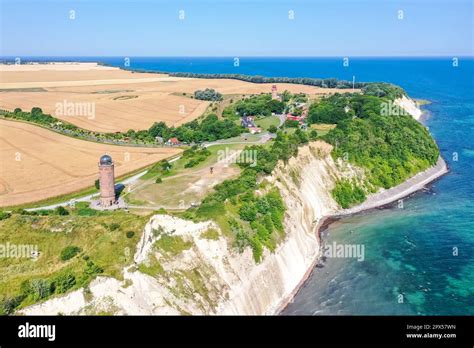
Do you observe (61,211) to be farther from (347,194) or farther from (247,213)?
(347,194)

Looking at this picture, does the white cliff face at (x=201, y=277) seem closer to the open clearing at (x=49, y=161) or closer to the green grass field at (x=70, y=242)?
the green grass field at (x=70, y=242)

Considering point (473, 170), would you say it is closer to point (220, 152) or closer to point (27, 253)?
point (220, 152)

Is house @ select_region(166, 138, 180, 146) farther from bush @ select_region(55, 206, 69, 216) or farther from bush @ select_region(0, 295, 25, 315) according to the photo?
bush @ select_region(0, 295, 25, 315)

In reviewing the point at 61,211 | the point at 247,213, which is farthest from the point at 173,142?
the point at 247,213

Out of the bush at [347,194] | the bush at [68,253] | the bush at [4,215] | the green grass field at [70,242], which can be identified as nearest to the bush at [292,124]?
the bush at [347,194]

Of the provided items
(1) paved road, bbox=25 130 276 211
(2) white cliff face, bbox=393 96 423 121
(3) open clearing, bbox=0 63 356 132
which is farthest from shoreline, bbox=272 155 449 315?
(3) open clearing, bbox=0 63 356 132

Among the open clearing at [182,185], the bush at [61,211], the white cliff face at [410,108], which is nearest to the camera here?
the bush at [61,211]
